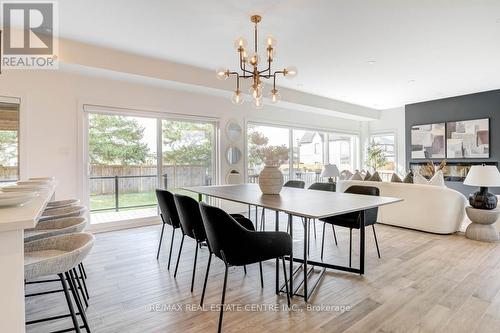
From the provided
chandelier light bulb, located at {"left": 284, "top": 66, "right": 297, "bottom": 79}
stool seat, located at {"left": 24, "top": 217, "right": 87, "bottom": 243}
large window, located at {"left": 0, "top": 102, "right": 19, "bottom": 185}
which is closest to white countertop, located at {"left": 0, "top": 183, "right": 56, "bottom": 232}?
stool seat, located at {"left": 24, "top": 217, "right": 87, "bottom": 243}

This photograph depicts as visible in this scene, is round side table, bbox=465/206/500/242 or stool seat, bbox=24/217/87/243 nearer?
stool seat, bbox=24/217/87/243

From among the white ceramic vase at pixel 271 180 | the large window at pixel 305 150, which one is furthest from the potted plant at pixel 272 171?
the large window at pixel 305 150

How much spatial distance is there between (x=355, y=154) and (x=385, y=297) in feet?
23.6

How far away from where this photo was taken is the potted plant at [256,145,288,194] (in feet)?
9.55

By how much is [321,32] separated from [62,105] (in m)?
3.71

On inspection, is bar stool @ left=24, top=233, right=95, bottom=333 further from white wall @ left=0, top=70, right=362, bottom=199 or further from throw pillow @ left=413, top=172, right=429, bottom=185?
throw pillow @ left=413, top=172, right=429, bottom=185

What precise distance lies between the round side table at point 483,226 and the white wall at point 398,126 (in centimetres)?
431

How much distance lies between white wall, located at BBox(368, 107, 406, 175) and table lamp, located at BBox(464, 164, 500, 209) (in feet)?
13.8

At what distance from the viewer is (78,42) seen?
141 inches

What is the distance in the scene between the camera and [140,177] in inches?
188

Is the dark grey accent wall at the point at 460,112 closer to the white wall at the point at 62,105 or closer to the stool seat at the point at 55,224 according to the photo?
the white wall at the point at 62,105

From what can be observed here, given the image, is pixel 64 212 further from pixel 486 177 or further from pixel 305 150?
pixel 305 150

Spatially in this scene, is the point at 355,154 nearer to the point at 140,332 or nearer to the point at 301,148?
the point at 301,148

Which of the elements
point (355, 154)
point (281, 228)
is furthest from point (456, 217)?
point (355, 154)
